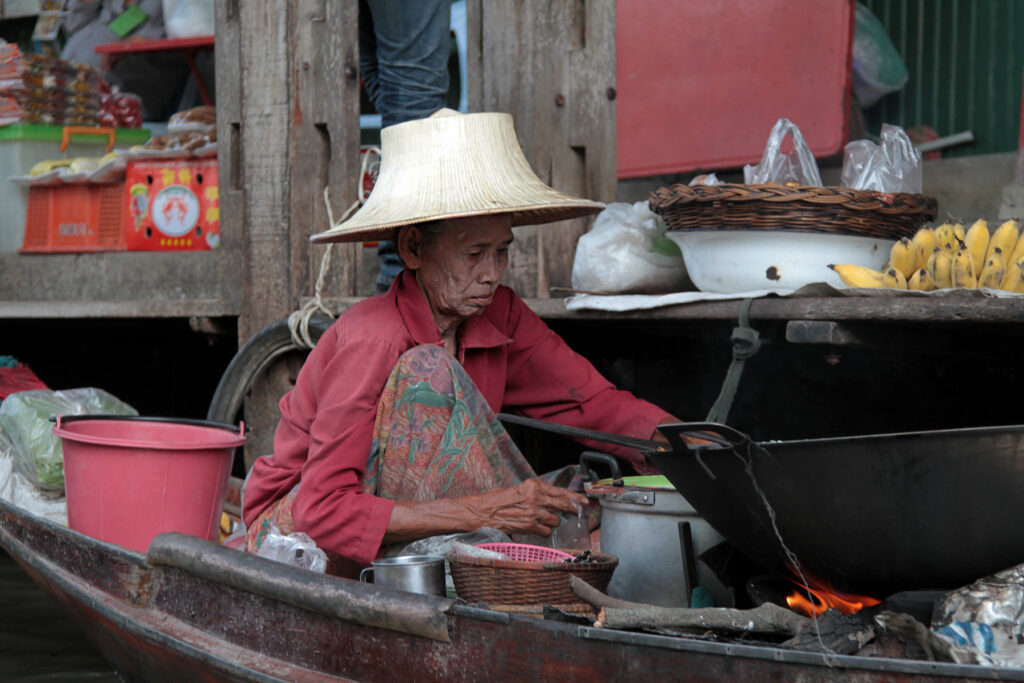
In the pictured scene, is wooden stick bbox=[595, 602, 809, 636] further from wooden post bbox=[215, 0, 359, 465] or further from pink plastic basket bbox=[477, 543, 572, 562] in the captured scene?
wooden post bbox=[215, 0, 359, 465]

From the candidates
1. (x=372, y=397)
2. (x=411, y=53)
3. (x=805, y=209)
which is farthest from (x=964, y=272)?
(x=411, y=53)

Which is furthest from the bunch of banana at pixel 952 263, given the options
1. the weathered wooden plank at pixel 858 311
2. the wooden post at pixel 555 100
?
the wooden post at pixel 555 100

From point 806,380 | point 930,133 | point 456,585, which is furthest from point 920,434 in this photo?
point 930,133

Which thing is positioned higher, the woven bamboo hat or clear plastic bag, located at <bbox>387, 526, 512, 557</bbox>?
the woven bamboo hat

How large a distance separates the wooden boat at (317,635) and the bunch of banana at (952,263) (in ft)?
3.98

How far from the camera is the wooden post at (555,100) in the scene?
3.58m

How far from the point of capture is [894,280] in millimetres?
2664

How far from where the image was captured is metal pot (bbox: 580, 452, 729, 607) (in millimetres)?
2373

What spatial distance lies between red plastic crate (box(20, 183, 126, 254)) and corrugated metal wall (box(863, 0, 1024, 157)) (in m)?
3.85

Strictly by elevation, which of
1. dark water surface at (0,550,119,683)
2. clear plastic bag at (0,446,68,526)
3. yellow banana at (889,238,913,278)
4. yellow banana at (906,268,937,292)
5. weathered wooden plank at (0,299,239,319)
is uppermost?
yellow banana at (889,238,913,278)

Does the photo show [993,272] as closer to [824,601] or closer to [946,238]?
[946,238]

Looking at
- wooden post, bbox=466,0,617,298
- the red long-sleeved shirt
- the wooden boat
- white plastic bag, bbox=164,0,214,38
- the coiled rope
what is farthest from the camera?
white plastic bag, bbox=164,0,214,38

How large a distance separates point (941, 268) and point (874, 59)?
327cm

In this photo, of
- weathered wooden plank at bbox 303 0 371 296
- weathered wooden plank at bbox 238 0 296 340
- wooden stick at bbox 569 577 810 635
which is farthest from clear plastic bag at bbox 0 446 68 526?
wooden stick at bbox 569 577 810 635
